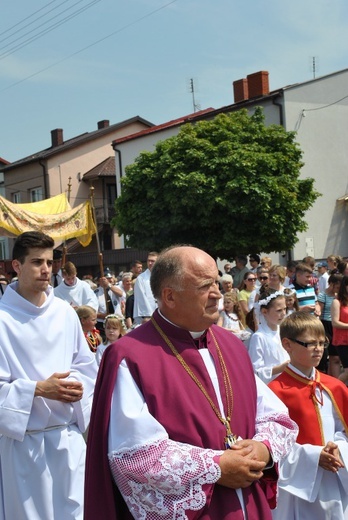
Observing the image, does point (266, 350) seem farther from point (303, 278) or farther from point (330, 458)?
point (303, 278)

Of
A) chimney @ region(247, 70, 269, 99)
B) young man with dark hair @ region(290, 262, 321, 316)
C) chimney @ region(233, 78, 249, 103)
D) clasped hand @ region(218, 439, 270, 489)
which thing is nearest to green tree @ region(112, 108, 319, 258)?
chimney @ region(247, 70, 269, 99)

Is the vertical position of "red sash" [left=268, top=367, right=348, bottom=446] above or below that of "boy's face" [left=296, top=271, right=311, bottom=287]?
below

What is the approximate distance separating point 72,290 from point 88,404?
5.56m

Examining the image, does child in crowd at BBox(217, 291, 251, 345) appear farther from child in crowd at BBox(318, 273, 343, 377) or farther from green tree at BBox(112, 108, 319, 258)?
green tree at BBox(112, 108, 319, 258)

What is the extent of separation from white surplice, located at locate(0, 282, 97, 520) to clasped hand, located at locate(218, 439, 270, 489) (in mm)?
1885

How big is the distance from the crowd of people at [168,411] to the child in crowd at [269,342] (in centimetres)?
1

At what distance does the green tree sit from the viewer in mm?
25797

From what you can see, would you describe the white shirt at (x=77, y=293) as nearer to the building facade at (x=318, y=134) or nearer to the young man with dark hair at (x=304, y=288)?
the young man with dark hair at (x=304, y=288)

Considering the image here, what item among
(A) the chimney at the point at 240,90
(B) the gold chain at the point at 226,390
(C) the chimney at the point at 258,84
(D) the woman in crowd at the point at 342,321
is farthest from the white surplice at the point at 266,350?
(A) the chimney at the point at 240,90

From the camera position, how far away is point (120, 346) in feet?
10.6

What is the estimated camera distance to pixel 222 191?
26219mm

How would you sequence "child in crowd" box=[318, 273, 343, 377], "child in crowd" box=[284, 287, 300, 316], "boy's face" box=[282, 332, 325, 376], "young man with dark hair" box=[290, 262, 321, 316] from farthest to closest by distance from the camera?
"child in crowd" box=[318, 273, 343, 377] → "young man with dark hair" box=[290, 262, 321, 316] → "child in crowd" box=[284, 287, 300, 316] → "boy's face" box=[282, 332, 325, 376]

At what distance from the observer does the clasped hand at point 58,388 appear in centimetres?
462

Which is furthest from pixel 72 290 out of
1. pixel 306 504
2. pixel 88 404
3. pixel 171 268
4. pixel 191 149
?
pixel 191 149
